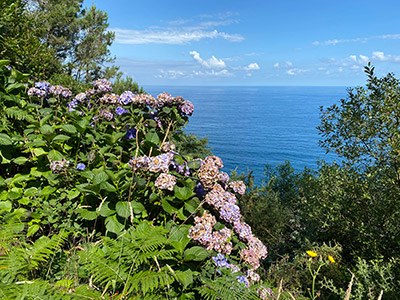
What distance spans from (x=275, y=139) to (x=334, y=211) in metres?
55.6

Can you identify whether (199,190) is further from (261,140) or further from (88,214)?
(261,140)

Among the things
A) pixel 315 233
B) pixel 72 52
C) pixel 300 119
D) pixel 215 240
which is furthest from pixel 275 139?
pixel 215 240

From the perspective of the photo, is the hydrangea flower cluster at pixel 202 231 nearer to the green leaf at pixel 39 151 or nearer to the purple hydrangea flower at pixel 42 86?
the green leaf at pixel 39 151

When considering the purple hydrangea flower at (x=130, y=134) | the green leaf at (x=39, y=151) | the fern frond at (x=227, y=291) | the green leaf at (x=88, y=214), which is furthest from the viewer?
the purple hydrangea flower at (x=130, y=134)

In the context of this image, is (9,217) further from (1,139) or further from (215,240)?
(215,240)

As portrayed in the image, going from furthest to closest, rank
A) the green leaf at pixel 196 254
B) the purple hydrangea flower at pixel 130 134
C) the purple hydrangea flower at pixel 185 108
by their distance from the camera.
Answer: the purple hydrangea flower at pixel 130 134, the purple hydrangea flower at pixel 185 108, the green leaf at pixel 196 254

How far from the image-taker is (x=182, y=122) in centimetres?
260

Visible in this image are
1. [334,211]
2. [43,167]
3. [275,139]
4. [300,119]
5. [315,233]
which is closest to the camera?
[43,167]

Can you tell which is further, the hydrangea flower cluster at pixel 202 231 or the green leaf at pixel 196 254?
the hydrangea flower cluster at pixel 202 231

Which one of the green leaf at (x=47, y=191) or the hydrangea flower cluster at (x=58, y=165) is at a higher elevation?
the hydrangea flower cluster at (x=58, y=165)

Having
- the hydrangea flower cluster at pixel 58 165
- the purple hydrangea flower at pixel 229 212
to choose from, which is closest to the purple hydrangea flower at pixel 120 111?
the hydrangea flower cluster at pixel 58 165

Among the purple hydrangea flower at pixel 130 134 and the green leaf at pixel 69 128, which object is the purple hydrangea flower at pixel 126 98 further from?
the green leaf at pixel 69 128

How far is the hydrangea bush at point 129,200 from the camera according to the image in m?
1.75

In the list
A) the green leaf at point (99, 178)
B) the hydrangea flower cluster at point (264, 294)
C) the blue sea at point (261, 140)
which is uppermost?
the green leaf at point (99, 178)
